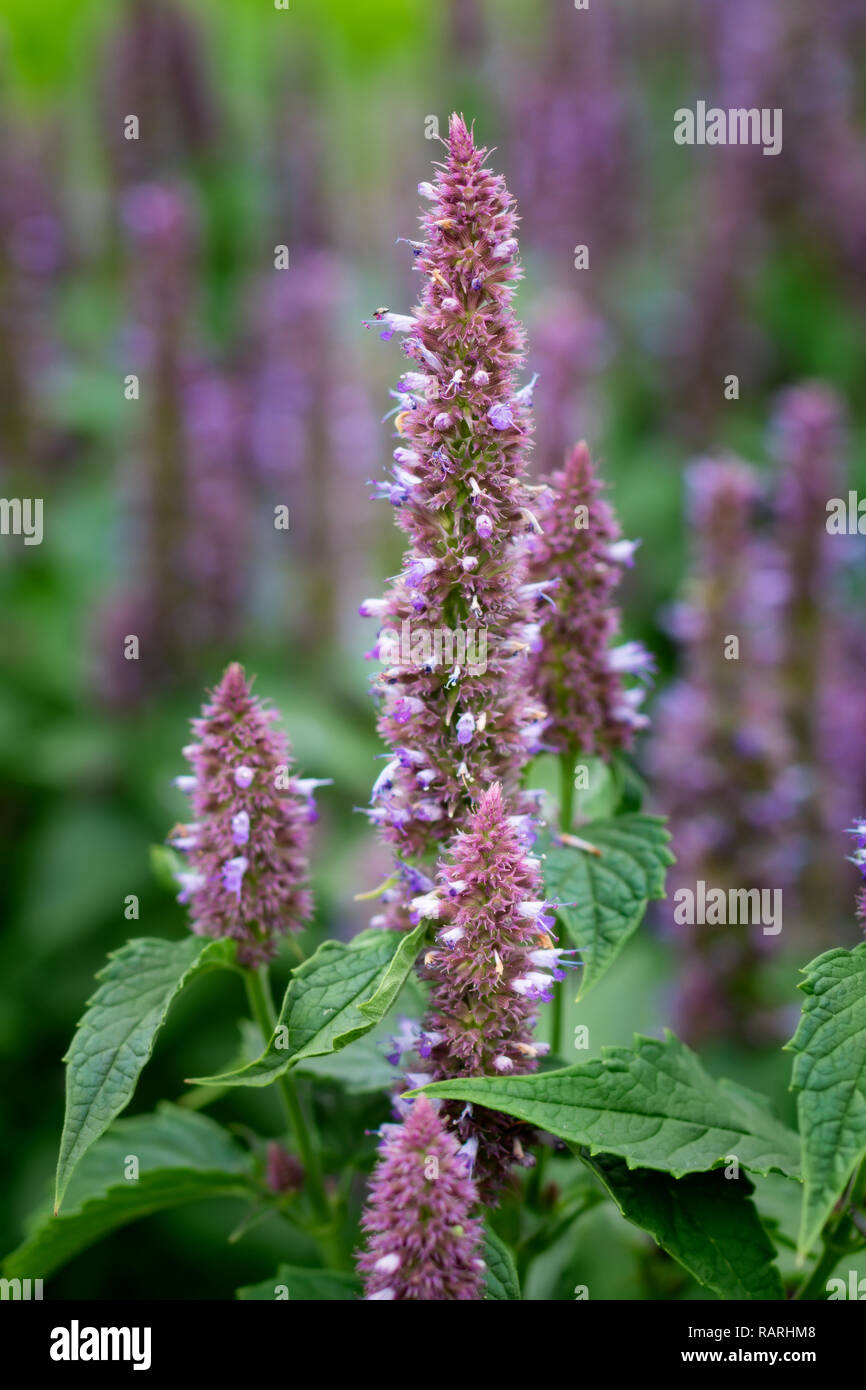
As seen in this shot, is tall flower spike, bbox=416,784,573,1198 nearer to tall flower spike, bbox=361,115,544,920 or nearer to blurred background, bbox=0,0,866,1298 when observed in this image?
tall flower spike, bbox=361,115,544,920

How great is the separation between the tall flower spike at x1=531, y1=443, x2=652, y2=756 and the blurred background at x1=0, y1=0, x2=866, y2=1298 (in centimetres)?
90

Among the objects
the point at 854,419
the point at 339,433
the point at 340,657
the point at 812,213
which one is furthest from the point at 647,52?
the point at 340,657

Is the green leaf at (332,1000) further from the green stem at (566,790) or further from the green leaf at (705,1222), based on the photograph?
the green stem at (566,790)

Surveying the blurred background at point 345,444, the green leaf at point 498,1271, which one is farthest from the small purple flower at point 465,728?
the blurred background at point 345,444

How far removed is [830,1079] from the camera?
148cm

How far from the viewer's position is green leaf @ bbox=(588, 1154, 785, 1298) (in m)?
1.62

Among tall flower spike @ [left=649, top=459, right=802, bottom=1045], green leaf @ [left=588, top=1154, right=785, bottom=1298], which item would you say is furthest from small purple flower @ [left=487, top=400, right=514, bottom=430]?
tall flower spike @ [left=649, top=459, right=802, bottom=1045]

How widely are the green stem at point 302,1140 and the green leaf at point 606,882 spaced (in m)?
0.42

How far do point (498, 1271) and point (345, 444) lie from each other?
4491mm

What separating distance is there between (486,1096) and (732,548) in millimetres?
2515

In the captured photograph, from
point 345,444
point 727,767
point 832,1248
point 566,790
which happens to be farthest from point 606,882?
point 345,444

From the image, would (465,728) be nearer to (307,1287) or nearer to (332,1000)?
(332,1000)
